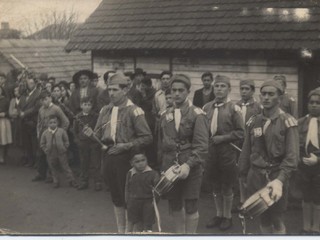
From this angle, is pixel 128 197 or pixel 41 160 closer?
pixel 128 197

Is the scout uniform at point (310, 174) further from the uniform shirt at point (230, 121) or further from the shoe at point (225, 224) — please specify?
the shoe at point (225, 224)

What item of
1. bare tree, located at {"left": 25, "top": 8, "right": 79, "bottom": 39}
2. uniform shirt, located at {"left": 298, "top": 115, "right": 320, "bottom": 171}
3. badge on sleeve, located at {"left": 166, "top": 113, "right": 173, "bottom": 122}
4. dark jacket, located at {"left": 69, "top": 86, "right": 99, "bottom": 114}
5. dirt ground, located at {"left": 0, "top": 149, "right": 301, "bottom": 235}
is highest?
bare tree, located at {"left": 25, "top": 8, "right": 79, "bottom": 39}

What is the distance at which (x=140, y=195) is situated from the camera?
4586 millimetres

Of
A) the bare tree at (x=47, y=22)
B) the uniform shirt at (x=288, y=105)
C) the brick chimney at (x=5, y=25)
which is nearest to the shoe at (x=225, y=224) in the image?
the uniform shirt at (x=288, y=105)

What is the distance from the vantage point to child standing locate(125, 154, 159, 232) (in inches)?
179

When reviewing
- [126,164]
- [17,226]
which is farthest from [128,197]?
[17,226]

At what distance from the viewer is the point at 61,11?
5781 millimetres

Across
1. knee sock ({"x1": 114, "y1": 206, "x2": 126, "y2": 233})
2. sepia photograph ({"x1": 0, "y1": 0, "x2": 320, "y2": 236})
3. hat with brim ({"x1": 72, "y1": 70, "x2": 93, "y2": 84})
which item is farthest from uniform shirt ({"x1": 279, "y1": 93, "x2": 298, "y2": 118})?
hat with brim ({"x1": 72, "y1": 70, "x2": 93, "y2": 84})

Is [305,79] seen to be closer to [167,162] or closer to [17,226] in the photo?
[167,162]

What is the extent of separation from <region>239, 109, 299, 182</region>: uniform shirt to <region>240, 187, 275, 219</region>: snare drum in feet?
0.64

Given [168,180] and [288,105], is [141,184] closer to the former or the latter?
[168,180]

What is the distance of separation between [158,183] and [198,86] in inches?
166

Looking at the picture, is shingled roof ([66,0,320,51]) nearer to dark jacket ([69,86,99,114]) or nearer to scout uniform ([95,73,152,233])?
dark jacket ([69,86,99,114])

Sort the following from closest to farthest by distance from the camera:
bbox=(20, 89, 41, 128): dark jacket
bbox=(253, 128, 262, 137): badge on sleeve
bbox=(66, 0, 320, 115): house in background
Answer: bbox=(253, 128, 262, 137): badge on sleeve → bbox=(66, 0, 320, 115): house in background → bbox=(20, 89, 41, 128): dark jacket
